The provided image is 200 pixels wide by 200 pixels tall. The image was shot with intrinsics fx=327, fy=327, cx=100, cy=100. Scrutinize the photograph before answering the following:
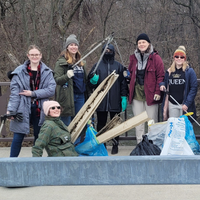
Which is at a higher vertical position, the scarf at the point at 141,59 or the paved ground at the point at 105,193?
the scarf at the point at 141,59

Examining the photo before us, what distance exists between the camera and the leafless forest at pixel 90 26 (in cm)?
1148

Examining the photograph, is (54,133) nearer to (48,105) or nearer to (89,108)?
(48,105)

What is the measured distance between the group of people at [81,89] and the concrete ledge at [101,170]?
1580mm

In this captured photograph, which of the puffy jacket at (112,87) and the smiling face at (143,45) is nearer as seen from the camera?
the smiling face at (143,45)

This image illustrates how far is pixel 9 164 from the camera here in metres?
1.97

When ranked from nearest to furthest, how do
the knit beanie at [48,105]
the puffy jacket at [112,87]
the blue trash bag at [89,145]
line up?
the knit beanie at [48,105] → the blue trash bag at [89,145] → the puffy jacket at [112,87]

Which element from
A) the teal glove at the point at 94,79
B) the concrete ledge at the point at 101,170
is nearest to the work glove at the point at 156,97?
the teal glove at the point at 94,79

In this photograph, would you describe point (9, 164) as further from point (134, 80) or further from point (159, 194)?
point (134, 80)

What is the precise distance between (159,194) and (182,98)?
152cm

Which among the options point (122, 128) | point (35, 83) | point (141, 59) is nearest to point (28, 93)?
point (35, 83)

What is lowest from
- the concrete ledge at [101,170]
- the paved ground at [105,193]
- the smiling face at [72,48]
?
the paved ground at [105,193]

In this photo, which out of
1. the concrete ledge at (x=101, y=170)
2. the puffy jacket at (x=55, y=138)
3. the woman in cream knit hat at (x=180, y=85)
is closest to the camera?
the concrete ledge at (x=101, y=170)

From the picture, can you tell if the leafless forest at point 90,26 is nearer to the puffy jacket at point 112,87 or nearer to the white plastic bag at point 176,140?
the puffy jacket at point 112,87

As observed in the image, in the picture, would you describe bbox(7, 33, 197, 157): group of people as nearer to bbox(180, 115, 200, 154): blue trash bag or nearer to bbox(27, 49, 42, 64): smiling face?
bbox(27, 49, 42, 64): smiling face
